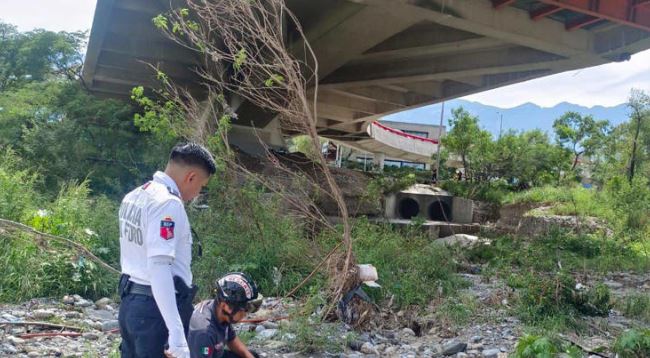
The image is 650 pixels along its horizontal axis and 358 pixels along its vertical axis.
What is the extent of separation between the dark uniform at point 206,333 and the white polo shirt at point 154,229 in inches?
14.3

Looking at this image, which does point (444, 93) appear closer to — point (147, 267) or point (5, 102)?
point (5, 102)

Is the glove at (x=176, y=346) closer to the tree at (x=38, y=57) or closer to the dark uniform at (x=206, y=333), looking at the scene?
the dark uniform at (x=206, y=333)

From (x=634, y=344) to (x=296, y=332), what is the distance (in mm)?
2625

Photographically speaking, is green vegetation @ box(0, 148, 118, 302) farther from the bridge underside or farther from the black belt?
the bridge underside

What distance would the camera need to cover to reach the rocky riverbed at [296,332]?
4.70 m

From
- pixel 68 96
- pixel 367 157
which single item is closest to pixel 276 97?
pixel 68 96

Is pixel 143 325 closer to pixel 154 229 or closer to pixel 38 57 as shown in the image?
pixel 154 229

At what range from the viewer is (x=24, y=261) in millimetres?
6398

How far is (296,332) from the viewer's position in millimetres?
4910

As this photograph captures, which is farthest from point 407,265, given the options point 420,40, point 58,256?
point 420,40

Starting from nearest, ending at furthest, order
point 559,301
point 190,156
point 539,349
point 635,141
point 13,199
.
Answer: point 190,156 → point 539,349 → point 559,301 → point 13,199 → point 635,141

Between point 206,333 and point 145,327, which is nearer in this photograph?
point 145,327

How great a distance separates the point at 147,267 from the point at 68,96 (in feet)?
46.9

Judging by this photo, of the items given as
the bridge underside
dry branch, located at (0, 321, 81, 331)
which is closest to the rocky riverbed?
dry branch, located at (0, 321, 81, 331)
